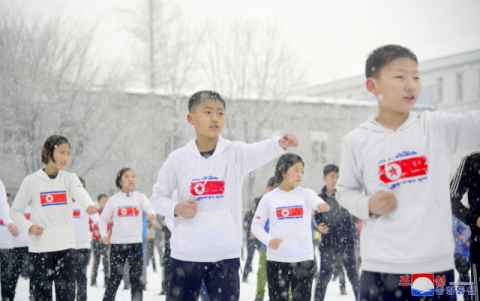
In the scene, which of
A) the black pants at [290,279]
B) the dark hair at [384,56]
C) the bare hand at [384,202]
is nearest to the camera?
the bare hand at [384,202]

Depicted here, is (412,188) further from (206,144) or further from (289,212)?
(289,212)

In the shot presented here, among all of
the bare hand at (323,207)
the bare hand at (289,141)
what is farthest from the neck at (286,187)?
the bare hand at (289,141)

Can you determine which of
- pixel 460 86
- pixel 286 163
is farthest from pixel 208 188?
pixel 460 86

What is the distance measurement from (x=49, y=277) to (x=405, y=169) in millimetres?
4155

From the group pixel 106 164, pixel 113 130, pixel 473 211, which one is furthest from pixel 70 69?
pixel 473 211

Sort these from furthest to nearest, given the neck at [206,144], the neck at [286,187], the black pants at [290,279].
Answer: the neck at [286,187], the black pants at [290,279], the neck at [206,144]

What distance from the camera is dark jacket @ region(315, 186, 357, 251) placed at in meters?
7.12

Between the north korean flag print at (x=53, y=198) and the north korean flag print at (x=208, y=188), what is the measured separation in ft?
7.82

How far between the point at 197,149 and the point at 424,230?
2023 millimetres

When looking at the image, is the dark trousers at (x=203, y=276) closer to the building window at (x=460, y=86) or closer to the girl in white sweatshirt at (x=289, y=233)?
the girl in white sweatshirt at (x=289, y=233)

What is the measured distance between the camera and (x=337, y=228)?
23.6 ft

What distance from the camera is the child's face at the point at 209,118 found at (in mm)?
3822

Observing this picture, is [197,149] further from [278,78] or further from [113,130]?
[278,78]

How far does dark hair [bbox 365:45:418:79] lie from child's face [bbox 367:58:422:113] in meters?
0.03
